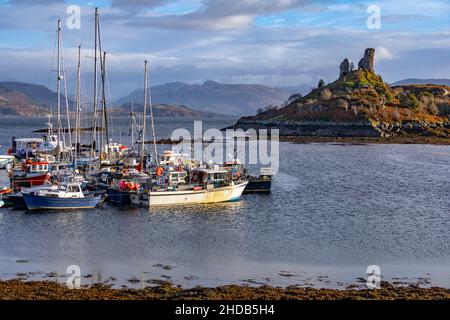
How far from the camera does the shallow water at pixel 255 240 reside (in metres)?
32.0

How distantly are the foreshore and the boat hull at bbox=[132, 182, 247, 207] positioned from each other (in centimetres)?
2215

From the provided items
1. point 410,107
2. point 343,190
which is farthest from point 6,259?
point 410,107

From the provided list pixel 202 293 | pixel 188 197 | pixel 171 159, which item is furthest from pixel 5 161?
pixel 202 293

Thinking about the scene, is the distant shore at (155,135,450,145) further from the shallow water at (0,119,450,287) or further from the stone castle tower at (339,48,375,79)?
the shallow water at (0,119,450,287)

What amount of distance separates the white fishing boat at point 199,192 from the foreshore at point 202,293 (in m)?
22.3

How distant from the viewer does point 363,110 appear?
16400 cm

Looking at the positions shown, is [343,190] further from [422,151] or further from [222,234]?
[422,151]

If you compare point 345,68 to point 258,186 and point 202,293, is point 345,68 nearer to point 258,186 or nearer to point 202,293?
point 258,186

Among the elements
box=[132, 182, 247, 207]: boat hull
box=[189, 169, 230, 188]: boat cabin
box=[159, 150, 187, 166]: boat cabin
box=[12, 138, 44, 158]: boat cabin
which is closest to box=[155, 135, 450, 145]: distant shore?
box=[12, 138, 44, 158]: boat cabin

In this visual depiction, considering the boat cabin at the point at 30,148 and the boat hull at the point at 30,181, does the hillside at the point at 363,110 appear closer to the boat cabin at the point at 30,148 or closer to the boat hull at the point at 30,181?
the boat cabin at the point at 30,148

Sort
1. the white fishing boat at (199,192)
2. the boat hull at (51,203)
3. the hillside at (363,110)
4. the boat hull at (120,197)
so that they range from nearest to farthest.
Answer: the boat hull at (51,203)
the white fishing boat at (199,192)
the boat hull at (120,197)
the hillside at (363,110)

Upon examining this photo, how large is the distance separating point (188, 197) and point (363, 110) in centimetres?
11927

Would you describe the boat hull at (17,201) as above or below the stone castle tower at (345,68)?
below

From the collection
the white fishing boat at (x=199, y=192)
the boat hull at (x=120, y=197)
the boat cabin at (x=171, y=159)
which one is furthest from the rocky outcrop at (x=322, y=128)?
the boat hull at (x=120, y=197)
